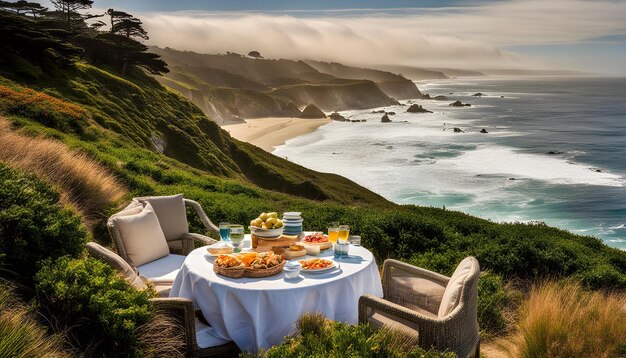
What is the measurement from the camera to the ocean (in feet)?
127

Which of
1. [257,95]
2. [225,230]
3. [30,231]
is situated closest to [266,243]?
[225,230]

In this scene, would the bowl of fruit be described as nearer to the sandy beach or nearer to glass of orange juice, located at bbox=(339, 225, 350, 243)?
glass of orange juice, located at bbox=(339, 225, 350, 243)

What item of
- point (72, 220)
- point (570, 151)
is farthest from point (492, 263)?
point (570, 151)

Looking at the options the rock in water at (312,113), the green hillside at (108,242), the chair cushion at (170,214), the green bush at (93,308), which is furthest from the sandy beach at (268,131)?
the green bush at (93,308)

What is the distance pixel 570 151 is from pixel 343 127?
4204cm

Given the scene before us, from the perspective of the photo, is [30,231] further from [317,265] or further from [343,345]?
[343,345]

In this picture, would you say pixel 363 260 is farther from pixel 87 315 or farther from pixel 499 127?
pixel 499 127

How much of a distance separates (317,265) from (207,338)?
129 cm

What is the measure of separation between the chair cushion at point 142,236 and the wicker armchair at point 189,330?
1931mm

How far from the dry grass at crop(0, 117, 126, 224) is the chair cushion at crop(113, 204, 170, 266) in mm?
3329

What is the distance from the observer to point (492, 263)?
9180mm

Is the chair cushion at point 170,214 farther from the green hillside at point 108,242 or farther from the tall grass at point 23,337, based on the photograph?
the tall grass at point 23,337

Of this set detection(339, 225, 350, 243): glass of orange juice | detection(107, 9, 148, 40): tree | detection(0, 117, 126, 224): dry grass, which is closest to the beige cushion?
detection(339, 225, 350, 243): glass of orange juice

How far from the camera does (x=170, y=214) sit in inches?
299
